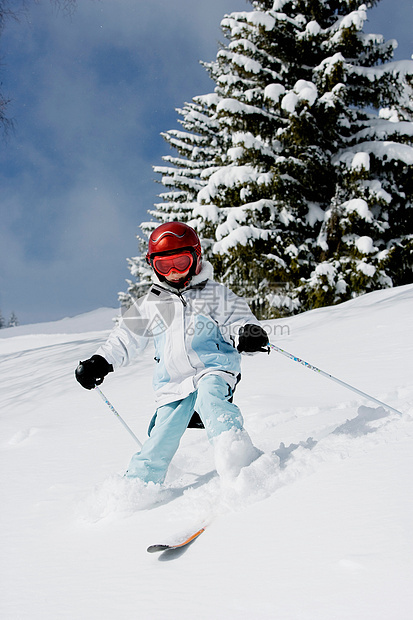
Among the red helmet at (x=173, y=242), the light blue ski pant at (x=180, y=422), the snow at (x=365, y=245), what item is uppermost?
the snow at (x=365, y=245)

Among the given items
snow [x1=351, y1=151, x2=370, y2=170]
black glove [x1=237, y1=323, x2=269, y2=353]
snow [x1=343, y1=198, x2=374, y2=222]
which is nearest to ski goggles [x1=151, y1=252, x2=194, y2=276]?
black glove [x1=237, y1=323, x2=269, y2=353]

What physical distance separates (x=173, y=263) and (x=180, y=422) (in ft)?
3.08

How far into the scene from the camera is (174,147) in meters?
17.8

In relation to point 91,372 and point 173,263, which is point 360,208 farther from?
point 91,372

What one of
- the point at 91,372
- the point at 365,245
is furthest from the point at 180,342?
Answer: the point at 365,245

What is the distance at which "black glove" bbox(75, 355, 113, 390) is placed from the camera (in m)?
2.57

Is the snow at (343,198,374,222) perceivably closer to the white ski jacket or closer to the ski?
the white ski jacket

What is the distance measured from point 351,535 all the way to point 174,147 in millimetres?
18135

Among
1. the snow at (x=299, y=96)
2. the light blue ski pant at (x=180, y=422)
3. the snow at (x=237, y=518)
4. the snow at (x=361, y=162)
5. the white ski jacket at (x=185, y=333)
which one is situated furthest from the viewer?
the snow at (x=299, y=96)

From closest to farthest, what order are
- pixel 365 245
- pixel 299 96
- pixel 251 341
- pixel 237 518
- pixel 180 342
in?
pixel 237 518 < pixel 251 341 < pixel 180 342 < pixel 365 245 < pixel 299 96

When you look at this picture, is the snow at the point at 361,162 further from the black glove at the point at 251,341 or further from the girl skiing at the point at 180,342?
the black glove at the point at 251,341

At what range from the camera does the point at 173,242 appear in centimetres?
255

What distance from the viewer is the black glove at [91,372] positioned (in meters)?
2.57

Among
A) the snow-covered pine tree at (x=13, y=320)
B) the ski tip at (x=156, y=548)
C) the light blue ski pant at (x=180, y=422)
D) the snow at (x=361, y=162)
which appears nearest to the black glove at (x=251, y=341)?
the light blue ski pant at (x=180, y=422)
